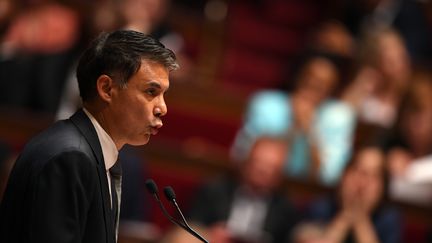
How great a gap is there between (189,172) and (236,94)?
33cm

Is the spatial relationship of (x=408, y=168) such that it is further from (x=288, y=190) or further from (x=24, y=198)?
(x=24, y=198)

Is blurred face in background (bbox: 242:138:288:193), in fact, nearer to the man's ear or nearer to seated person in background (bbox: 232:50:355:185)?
seated person in background (bbox: 232:50:355:185)

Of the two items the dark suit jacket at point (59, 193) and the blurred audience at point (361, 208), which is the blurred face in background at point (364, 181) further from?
the dark suit jacket at point (59, 193)

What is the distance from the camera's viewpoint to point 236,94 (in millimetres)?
2281

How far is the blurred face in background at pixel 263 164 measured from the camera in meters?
1.93

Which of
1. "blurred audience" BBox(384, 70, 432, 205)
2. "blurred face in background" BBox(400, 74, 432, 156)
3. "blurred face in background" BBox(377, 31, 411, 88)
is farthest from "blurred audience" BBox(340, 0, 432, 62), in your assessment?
"blurred face in background" BBox(400, 74, 432, 156)

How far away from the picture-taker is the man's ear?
32.8 inches

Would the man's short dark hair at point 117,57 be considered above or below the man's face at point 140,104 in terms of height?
above

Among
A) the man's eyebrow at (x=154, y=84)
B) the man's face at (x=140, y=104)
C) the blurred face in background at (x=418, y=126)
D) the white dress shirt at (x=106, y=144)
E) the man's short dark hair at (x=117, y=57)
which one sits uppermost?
the man's short dark hair at (x=117, y=57)

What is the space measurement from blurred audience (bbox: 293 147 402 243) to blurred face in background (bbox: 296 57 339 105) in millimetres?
288

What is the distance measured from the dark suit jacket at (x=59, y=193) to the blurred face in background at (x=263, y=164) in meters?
1.12

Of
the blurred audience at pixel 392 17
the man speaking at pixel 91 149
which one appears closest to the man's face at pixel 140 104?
the man speaking at pixel 91 149

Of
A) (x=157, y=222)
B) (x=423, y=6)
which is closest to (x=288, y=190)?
(x=157, y=222)

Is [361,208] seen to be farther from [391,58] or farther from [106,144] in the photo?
[106,144]
